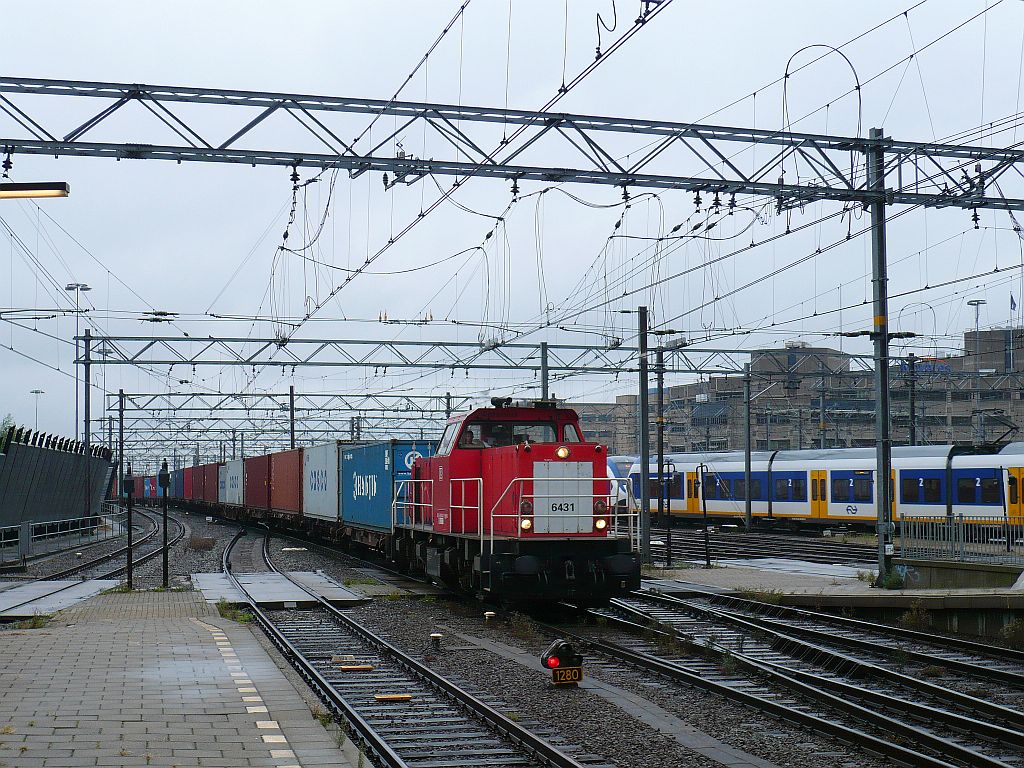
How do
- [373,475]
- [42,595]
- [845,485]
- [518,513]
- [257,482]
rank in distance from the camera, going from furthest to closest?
1. [257,482]
2. [845,485]
3. [373,475]
4. [42,595]
5. [518,513]

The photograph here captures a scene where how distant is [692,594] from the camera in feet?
62.6

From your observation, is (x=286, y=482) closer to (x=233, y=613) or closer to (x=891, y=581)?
(x=233, y=613)

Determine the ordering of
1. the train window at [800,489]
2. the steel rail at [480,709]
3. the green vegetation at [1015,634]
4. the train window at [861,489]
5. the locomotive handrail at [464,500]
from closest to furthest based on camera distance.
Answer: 1. the steel rail at [480,709]
2. the green vegetation at [1015,634]
3. the locomotive handrail at [464,500]
4. the train window at [861,489]
5. the train window at [800,489]

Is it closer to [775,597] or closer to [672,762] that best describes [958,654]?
[775,597]

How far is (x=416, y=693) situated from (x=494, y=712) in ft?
5.78

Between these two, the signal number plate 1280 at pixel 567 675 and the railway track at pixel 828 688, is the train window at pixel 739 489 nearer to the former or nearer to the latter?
the railway track at pixel 828 688

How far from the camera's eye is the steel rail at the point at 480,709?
809 cm

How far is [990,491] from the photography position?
3067 centimetres

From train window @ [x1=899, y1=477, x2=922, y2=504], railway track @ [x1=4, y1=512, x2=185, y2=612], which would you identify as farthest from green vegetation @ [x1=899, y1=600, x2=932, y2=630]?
train window @ [x1=899, y1=477, x2=922, y2=504]

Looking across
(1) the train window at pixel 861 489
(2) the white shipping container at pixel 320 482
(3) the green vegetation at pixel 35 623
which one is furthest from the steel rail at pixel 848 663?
(1) the train window at pixel 861 489

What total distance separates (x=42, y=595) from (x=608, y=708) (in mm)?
14244

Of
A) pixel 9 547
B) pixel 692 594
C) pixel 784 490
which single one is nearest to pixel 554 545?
pixel 692 594

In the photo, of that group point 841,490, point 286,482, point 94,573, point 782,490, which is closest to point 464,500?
point 94,573

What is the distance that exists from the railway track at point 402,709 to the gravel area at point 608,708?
398 mm
